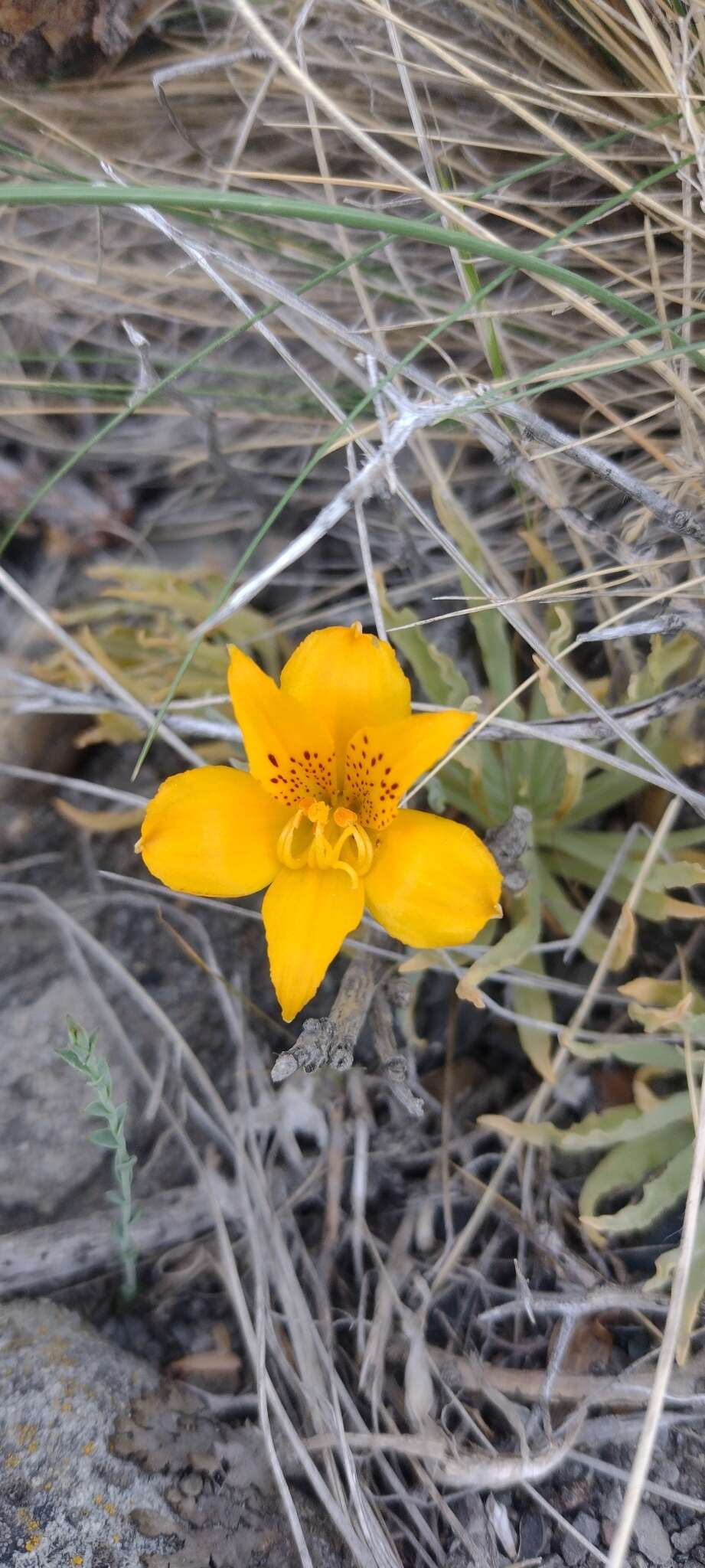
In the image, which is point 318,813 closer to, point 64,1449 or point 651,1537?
point 64,1449

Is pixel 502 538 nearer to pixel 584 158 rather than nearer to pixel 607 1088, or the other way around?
pixel 584 158

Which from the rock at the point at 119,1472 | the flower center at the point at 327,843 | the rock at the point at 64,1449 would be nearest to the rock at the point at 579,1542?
the rock at the point at 119,1472

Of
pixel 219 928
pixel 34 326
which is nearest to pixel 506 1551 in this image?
pixel 219 928

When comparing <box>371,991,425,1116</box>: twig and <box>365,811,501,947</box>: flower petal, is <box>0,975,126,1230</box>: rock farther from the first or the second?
<box>365,811,501,947</box>: flower petal

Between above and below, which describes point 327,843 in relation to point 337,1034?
above

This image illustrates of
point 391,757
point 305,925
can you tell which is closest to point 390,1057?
point 305,925
